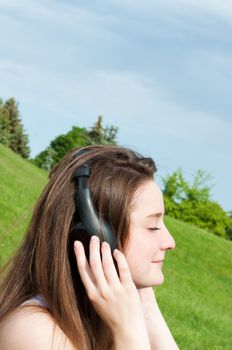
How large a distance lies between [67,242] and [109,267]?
0.54 feet

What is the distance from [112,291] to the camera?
9.11 feet

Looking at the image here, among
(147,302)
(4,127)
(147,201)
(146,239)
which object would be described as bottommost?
(147,302)

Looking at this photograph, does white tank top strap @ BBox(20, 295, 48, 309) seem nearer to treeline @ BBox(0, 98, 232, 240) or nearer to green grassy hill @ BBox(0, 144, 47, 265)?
green grassy hill @ BBox(0, 144, 47, 265)

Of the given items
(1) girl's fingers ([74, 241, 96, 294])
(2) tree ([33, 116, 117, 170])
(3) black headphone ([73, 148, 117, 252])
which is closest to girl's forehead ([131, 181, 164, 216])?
(3) black headphone ([73, 148, 117, 252])

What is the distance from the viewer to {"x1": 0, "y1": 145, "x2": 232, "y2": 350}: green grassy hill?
368 inches

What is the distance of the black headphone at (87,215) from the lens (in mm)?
2773

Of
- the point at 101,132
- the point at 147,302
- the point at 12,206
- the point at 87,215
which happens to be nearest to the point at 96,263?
the point at 87,215

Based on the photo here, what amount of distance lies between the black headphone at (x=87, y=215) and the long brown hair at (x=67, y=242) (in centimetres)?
3

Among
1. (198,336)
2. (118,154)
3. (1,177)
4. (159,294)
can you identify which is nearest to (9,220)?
(159,294)

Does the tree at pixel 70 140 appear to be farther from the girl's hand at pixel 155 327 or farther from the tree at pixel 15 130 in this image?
the girl's hand at pixel 155 327

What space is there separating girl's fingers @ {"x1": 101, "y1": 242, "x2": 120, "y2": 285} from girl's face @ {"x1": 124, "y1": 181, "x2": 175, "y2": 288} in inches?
5.1

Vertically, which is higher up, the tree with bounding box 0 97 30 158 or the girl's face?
the tree with bounding box 0 97 30 158

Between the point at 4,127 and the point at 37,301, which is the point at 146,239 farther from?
the point at 4,127

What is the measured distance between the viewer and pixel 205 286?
1809 centimetres
